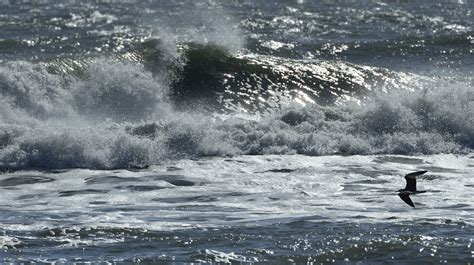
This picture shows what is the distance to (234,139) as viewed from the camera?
52.3 ft

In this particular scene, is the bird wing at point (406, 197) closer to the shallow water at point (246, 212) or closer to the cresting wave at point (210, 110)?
the shallow water at point (246, 212)

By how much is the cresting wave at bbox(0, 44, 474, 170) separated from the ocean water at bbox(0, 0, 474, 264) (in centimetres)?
4

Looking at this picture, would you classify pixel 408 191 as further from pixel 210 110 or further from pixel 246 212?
pixel 210 110

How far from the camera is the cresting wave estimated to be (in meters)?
15.2

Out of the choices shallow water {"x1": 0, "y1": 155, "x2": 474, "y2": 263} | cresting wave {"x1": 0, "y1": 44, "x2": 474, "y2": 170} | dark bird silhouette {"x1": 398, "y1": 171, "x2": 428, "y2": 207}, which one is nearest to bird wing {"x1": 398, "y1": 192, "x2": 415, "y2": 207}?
dark bird silhouette {"x1": 398, "y1": 171, "x2": 428, "y2": 207}

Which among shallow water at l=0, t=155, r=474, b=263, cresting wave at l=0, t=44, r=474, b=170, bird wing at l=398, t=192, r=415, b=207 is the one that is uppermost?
cresting wave at l=0, t=44, r=474, b=170

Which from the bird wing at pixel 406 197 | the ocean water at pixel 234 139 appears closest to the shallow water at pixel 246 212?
the ocean water at pixel 234 139

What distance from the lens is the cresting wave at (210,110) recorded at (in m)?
15.2

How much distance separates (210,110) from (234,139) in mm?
3101

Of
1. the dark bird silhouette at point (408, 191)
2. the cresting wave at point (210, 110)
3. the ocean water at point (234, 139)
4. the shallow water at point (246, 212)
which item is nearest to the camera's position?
the shallow water at point (246, 212)

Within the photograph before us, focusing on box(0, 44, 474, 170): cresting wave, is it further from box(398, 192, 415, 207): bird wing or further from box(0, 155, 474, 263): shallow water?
box(398, 192, 415, 207): bird wing

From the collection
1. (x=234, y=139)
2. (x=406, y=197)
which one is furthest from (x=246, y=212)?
(x=234, y=139)

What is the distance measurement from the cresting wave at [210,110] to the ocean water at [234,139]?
0.12 ft

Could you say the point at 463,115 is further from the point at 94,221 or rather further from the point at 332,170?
the point at 94,221
